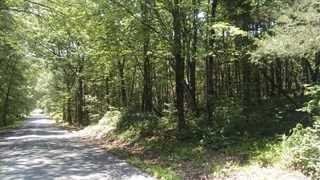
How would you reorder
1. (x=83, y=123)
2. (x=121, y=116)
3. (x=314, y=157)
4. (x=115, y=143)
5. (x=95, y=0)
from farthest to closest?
(x=83, y=123), (x=121, y=116), (x=115, y=143), (x=95, y=0), (x=314, y=157)

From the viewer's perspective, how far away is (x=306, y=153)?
38.3 feet

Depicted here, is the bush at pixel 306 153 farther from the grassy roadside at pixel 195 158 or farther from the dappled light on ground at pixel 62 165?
the dappled light on ground at pixel 62 165

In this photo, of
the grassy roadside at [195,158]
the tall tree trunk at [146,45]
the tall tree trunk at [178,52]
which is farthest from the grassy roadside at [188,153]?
the tall tree trunk at [146,45]

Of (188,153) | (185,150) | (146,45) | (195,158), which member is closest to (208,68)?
(146,45)

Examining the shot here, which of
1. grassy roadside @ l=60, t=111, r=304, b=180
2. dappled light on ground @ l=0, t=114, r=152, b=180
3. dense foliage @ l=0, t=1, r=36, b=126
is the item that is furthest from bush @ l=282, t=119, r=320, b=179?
dense foliage @ l=0, t=1, r=36, b=126

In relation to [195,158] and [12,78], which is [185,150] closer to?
[195,158]

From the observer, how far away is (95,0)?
769 inches

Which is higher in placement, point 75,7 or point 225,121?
point 75,7

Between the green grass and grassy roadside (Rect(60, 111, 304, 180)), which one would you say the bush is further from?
the green grass

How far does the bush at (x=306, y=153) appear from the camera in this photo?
36.0 feet

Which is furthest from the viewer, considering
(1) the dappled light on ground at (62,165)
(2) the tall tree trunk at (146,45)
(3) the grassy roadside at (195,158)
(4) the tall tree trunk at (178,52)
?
(2) the tall tree trunk at (146,45)

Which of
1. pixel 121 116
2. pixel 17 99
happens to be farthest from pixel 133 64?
pixel 17 99

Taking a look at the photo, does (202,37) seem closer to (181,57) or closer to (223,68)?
(181,57)

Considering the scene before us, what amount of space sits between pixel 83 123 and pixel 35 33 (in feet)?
36.0
